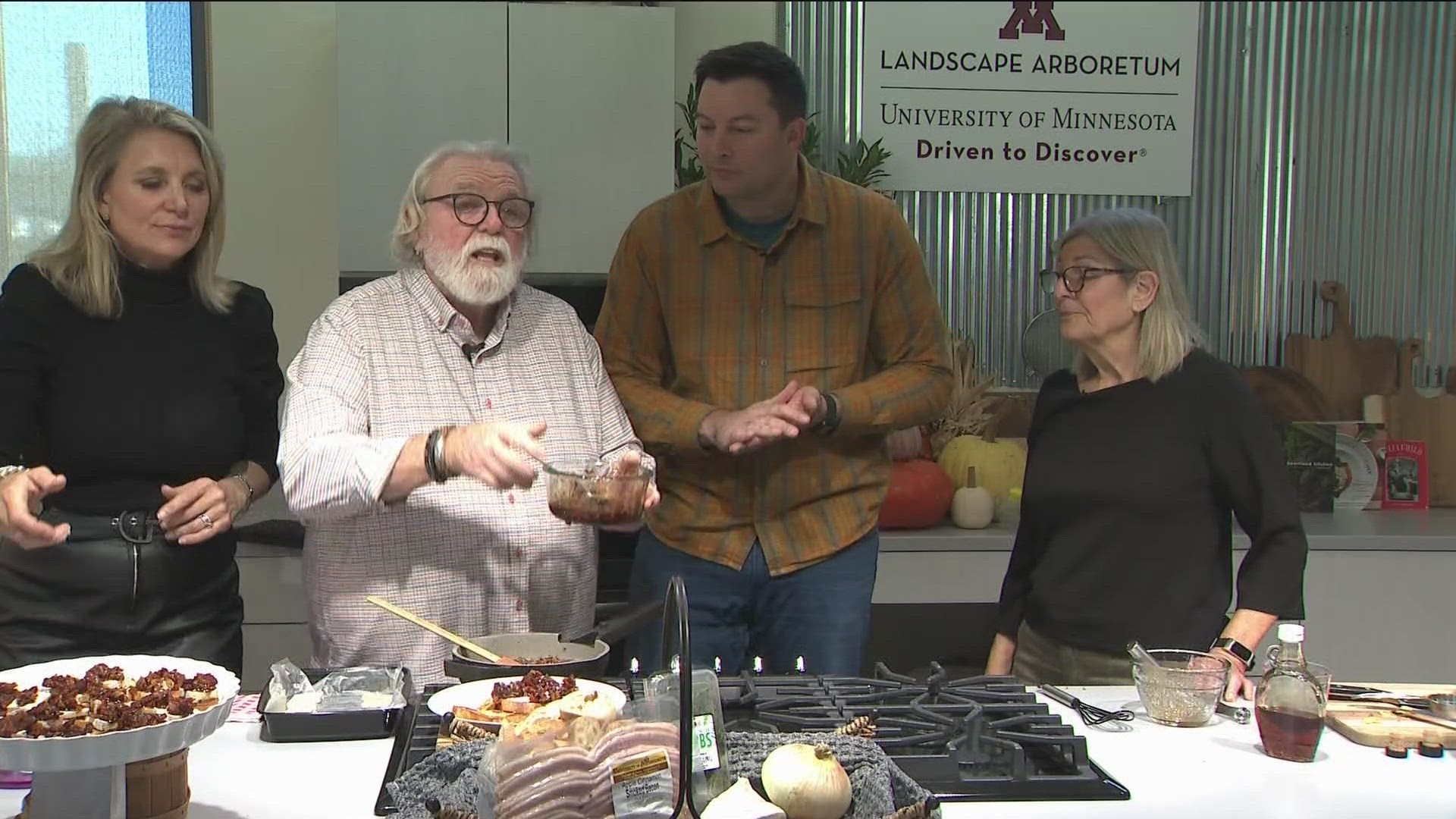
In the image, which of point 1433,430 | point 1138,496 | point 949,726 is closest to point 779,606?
point 1138,496

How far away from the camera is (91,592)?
2076mm

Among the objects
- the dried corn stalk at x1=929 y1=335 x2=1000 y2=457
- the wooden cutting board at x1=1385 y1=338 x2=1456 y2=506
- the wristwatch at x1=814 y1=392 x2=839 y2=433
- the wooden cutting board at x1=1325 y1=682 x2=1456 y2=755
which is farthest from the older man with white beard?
the wooden cutting board at x1=1385 y1=338 x2=1456 y2=506

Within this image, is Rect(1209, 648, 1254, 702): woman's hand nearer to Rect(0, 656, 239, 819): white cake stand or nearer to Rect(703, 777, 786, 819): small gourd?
Rect(703, 777, 786, 819): small gourd

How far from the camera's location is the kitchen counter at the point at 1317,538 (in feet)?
10.8

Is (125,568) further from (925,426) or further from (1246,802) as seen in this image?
(925,426)

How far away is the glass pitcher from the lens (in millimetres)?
1595

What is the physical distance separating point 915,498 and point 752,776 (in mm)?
2009

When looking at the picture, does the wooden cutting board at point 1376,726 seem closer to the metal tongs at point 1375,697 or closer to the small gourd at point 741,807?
the metal tongs at point 1375,697

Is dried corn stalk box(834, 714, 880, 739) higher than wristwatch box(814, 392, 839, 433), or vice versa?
wristwatch box(814, 392, 839, 433)

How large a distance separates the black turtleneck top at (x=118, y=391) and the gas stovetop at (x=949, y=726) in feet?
3.22

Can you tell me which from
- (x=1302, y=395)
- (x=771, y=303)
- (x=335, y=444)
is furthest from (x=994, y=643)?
(x=1302, y=395)

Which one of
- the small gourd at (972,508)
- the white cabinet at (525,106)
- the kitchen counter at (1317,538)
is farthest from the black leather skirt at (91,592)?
the small gourd at (972,508)

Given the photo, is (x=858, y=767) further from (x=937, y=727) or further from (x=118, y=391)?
(x=118, y=391)

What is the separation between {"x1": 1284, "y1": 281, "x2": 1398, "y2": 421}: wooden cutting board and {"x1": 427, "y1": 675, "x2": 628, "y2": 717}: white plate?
3041 mm
